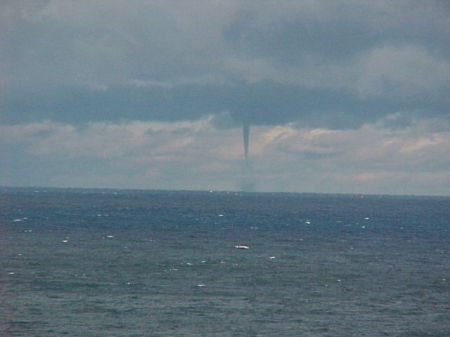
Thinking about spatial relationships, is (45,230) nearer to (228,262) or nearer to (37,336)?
(228,262)

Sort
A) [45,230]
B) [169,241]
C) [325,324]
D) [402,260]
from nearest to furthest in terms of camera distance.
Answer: [325,324], [402,260], [169,241], [45,230]

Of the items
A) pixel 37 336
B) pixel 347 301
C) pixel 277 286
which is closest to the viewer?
pixel 37 336

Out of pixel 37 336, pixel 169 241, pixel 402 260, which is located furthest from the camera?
pixel 169 241

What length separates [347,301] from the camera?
49.2m

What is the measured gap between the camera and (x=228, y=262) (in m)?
69.1

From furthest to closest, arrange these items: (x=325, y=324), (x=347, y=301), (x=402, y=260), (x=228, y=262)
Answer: (x=402, y=260) → (x=228, y=262) → (x=347, y=301) → (x=325, y=324)

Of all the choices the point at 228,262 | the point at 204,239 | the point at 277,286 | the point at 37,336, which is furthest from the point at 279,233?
the point at 37,336

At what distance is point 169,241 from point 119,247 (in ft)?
38.0

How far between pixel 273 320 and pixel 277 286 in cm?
1274

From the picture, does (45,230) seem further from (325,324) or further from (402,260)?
(325,324)

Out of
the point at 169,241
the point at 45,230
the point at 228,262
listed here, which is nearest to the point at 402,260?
the point at 228,262

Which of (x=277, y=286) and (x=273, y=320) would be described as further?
(x=277, y=286)

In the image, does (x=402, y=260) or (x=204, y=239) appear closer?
(x=402, y=260)

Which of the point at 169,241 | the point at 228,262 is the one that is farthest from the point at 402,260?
the point at 169,241
